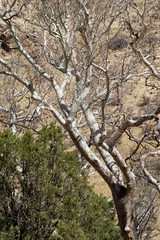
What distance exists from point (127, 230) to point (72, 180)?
1.85 meters

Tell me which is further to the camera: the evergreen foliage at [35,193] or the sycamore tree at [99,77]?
the evergreen foliage at [35,193]

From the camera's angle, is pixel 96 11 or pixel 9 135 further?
pixel 96 11

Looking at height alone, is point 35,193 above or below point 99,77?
below

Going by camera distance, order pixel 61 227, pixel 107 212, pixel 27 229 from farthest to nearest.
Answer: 1. pixel 107 212
2. pixel 27 229
3. pixel 61 227

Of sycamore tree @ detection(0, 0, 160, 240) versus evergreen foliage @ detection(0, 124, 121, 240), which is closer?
sycamore tree @ detection(0, 0, 160, 240)

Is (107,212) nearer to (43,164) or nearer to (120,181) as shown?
(43,164)

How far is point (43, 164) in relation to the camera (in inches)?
169

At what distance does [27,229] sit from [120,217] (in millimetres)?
1781

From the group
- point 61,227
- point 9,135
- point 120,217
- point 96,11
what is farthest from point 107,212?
point 96,11

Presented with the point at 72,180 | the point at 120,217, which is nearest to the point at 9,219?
the point at 72,180

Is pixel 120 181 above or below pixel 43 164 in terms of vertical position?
below

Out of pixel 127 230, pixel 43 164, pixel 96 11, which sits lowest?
pixel 127 230

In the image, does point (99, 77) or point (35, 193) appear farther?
point (35, 193)

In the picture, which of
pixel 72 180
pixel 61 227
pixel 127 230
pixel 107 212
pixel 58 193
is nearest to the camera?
pixel 127 230
